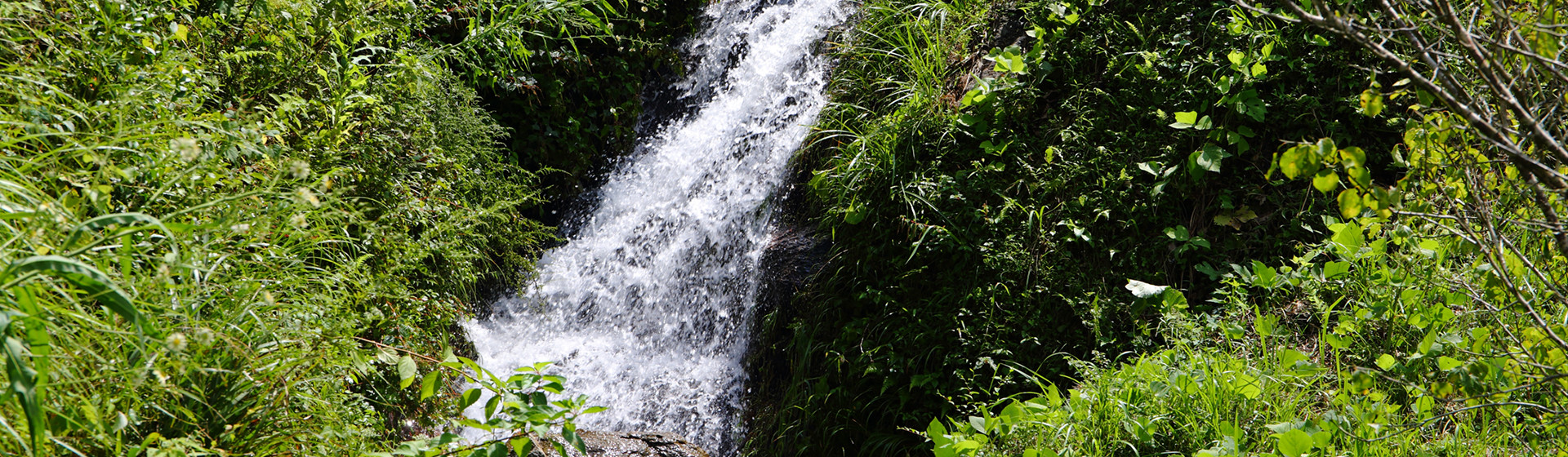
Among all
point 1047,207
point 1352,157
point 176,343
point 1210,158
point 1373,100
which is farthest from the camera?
point 1047,207

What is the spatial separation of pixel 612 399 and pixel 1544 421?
3525 mm

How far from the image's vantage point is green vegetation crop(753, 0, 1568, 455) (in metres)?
2.35

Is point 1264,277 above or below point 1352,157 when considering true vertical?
below

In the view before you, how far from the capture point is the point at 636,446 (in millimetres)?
3635

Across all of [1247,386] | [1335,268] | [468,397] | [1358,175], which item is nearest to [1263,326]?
[1247,386]

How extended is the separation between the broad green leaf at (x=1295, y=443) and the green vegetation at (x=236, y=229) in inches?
66.7

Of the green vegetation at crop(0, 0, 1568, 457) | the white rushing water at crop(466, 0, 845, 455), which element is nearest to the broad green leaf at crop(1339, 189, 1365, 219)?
the green vegetation at crop(0, 0, 1568, 457)

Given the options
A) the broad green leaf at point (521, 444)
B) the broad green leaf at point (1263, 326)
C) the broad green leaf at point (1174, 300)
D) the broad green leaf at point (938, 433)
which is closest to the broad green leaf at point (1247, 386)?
the broad green leaf at point (1263, 326)

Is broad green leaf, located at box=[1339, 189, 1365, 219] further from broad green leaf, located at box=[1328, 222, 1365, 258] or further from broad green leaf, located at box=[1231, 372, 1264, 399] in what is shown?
broad green leaf, located at box=[1328, 222, 1365, 258]

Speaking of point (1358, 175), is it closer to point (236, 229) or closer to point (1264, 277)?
point (1264, 277)

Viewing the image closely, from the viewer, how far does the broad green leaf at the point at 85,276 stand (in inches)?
47.3

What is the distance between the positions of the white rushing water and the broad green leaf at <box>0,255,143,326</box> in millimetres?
2866

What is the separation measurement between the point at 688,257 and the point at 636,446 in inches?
53.7

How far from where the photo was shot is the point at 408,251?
3256mm
